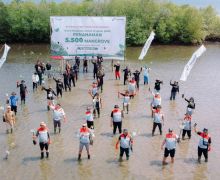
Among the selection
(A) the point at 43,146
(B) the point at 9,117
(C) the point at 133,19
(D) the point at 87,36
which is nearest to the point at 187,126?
(A) the point at 43,146

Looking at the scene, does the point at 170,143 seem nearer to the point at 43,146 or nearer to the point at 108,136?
the point at 108,136

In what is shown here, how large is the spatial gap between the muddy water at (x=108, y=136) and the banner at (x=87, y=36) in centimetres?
191

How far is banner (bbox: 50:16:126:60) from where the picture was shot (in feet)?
103

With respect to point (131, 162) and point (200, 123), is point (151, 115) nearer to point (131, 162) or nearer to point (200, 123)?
point (200, 123)

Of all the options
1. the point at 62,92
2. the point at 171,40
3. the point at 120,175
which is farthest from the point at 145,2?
the point at 120,175

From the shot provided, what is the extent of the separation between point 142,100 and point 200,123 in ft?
16.2

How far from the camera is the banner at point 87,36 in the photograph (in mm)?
31500

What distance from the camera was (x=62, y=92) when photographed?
2669 cm

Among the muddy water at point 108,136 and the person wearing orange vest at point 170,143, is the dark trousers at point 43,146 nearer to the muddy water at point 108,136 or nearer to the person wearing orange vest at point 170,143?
the muddy water at point 108,136

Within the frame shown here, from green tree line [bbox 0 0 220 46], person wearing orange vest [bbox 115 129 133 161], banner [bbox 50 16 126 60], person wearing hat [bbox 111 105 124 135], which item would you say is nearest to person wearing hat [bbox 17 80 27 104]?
person wearing hat [bbox 111 105 124 135]

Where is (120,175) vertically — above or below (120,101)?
below

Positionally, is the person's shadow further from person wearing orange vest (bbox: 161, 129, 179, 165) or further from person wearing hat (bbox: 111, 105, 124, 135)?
person wearing orange vest (bbox: 161, 129, 179, 165)

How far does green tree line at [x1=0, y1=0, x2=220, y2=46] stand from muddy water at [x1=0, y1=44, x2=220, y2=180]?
18.8 m

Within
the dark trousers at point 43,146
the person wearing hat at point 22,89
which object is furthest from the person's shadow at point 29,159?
the person wearing hat at point 22,89
